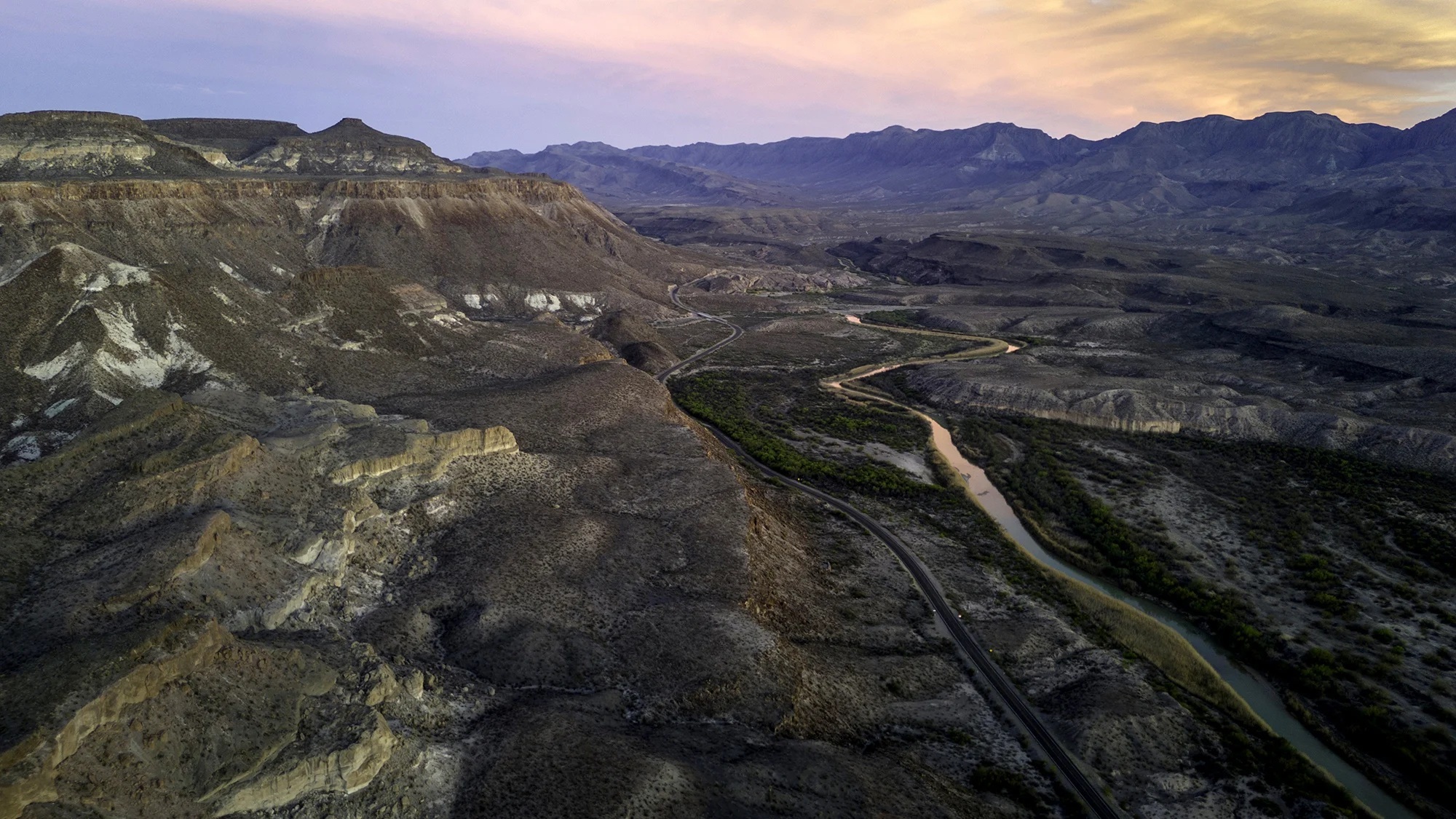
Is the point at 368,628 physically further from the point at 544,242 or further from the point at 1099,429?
the point at 544,242

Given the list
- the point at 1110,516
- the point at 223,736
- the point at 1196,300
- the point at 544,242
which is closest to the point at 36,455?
the point at 223,736

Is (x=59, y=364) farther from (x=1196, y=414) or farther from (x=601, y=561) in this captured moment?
(x=1196, y=414)

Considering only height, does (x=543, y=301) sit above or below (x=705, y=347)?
above

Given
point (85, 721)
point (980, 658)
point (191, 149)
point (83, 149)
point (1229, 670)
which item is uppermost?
point (191, 149)

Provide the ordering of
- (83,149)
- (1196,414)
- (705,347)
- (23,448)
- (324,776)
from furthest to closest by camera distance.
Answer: (705,347) → (83,149) → (1196,414) → (23,448) → (324,776)

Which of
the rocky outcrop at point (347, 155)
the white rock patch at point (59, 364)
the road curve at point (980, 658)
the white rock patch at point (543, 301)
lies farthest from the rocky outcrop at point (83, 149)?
the road curve at point (980, 658)

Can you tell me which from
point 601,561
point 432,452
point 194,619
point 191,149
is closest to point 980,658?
point 601,561
